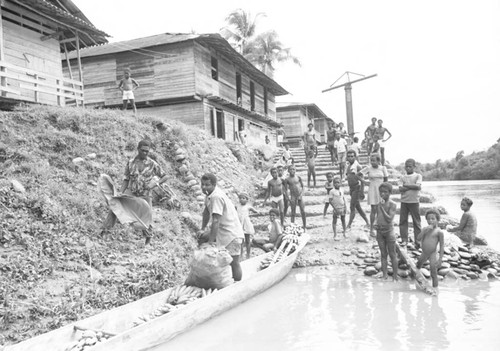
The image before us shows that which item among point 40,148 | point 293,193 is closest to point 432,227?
point 293,193

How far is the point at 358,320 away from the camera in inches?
195

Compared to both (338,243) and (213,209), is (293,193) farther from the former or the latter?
(213,209)

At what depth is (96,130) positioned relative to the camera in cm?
988

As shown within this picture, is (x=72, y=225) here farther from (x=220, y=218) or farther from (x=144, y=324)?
(x=144, y=324)

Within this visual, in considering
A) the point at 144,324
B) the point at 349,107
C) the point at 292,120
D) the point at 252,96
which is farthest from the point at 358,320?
the point at 292,120

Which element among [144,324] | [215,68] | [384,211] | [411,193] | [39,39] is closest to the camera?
[144,324]

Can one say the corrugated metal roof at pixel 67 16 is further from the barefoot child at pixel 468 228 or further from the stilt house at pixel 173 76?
the barefoot child at pixel 468 228

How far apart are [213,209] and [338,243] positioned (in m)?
4.67

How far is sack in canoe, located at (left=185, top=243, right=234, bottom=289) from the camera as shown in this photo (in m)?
4.97

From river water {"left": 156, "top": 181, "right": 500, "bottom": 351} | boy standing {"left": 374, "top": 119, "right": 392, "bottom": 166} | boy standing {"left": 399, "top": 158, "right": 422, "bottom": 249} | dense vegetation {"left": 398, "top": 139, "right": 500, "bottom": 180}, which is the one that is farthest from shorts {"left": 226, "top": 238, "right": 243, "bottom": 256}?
dense vegetation {"left": 398, "top": 139, "right": 500, "bottom": 180}

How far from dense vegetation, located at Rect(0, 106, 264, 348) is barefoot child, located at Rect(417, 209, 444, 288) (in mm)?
3804

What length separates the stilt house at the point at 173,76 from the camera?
1669cm

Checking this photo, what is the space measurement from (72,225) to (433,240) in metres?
5.65

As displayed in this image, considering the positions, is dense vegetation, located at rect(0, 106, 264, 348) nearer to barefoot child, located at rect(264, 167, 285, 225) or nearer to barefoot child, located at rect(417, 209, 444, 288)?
barefoot child, located at rect(264, 167, 285, 225)
